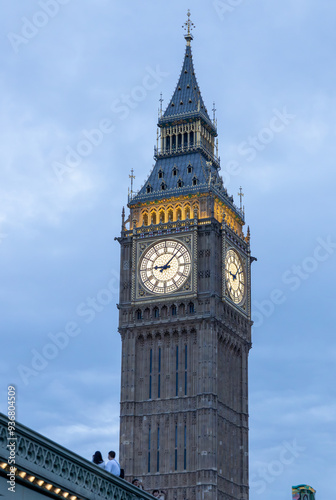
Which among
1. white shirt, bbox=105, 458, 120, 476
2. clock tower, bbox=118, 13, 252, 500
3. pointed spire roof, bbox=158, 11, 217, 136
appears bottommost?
white shirt, bbox=105, 458, 120, 476

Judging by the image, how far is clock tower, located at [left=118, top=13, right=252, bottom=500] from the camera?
9769 cm

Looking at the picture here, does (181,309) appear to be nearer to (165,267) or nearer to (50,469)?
(165,267)

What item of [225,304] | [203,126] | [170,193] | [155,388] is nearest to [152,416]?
[155,388]

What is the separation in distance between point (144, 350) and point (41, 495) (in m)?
68.5

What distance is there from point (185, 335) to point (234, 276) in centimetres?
851

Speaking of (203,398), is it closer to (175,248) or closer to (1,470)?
(175,248)

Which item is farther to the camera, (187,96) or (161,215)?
(187,96)

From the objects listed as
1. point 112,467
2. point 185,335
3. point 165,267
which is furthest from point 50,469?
point 165,267

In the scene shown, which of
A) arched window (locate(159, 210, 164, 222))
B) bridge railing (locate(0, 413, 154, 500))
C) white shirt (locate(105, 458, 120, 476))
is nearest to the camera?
bridge railing (locate(0, 413, 154, 500))

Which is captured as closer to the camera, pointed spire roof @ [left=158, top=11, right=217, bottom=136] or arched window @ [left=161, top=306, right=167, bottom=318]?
arched window @ [left=161, top=306, right=167, bottom=318]

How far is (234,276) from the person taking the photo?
106 m

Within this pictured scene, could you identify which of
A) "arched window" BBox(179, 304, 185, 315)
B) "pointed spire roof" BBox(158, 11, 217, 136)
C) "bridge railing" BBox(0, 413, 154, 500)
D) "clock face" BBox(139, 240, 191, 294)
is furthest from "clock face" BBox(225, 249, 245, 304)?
"bridge railing" BBox(0, 413, 154, 500)

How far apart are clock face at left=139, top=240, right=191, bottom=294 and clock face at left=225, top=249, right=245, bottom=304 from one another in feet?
14.1

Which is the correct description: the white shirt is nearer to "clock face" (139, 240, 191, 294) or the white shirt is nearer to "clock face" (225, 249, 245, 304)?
"clock face" (139, 240, 191, 294)
